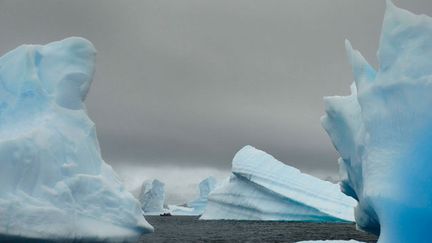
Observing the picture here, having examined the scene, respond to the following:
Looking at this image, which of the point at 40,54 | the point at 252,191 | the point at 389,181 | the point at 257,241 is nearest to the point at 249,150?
the point at 252,191

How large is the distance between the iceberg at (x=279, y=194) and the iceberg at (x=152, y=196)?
2236 centimetres

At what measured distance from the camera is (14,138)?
9539 millimetres

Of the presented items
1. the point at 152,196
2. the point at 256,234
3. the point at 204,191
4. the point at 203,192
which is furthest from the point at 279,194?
the point at 152,196

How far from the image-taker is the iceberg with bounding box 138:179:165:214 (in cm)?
5419

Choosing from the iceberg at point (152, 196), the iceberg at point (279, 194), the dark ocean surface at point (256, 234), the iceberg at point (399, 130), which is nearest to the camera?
the iceberg at point (399, 130)

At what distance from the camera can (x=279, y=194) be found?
29.5m

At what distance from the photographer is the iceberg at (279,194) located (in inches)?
1171

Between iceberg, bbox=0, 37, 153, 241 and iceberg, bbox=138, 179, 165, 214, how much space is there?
42.2m

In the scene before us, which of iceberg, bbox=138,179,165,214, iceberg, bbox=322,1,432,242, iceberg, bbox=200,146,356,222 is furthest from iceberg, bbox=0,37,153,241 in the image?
iceberg, bbox=138,179,165,214

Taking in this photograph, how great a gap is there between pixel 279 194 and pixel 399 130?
21.0 metres

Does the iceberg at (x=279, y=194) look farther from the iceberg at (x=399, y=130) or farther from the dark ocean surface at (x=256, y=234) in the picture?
the iceberg at (x=399, y=130)

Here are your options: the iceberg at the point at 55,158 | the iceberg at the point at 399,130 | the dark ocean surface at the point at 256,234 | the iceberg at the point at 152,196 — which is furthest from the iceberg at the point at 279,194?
the iceberg at the point at 152,196

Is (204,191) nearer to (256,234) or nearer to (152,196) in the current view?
(152,196)

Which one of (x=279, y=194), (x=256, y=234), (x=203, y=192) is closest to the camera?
(x=256, y=234)
